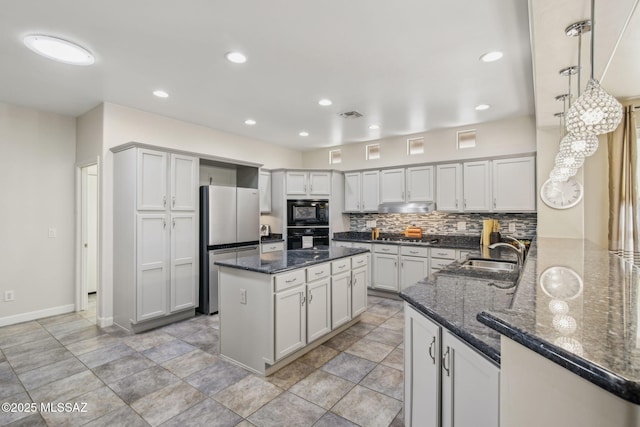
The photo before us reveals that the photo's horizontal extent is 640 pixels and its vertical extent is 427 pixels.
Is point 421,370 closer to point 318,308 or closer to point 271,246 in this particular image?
point 318,308

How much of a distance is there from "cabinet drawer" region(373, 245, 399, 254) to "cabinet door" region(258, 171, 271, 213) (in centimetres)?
210

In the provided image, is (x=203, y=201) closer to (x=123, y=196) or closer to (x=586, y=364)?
(x=123, y=196)

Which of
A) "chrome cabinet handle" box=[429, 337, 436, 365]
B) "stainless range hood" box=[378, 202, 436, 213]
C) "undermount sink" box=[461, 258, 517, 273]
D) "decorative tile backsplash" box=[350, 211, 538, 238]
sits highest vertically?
"stainless range hood" box=[378, 202, 436, 213]

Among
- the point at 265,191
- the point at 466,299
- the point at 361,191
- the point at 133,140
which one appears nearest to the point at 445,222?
the point at 361,191

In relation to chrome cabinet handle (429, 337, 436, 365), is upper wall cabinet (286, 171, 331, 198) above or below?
above

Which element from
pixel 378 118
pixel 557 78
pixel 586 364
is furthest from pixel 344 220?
pixel 586 364

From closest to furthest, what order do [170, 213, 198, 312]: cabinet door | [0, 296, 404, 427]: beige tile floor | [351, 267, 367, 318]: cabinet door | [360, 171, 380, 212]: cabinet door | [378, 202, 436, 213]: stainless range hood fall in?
[0, 296, 404, 427]: beige tile floor < [351, 267, 367, 318]: cabinet door < [170, 213, 198, 312]: cabinet door < [378, 202, 436, 213]: stainless range hood < [360, 171, 380, 212]: cabinet door

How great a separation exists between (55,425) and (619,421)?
2883 millimetres

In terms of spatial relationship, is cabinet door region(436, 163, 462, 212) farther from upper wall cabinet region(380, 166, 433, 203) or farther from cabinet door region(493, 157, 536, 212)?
cabinet door region(493, 157, 536, 212)

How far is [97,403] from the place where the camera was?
7.33 feet

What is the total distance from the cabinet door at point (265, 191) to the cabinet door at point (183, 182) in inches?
62.6

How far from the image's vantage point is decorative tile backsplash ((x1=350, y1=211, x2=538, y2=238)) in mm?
4512

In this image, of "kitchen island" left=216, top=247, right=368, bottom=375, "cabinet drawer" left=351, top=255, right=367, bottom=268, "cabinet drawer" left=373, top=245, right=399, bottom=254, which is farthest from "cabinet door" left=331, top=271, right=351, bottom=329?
"cabinet drawer" left=373, top=245, right=399, bottom=254

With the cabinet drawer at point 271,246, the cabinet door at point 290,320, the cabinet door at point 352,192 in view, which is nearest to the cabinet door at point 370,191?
the cabinet door at point 352,192
